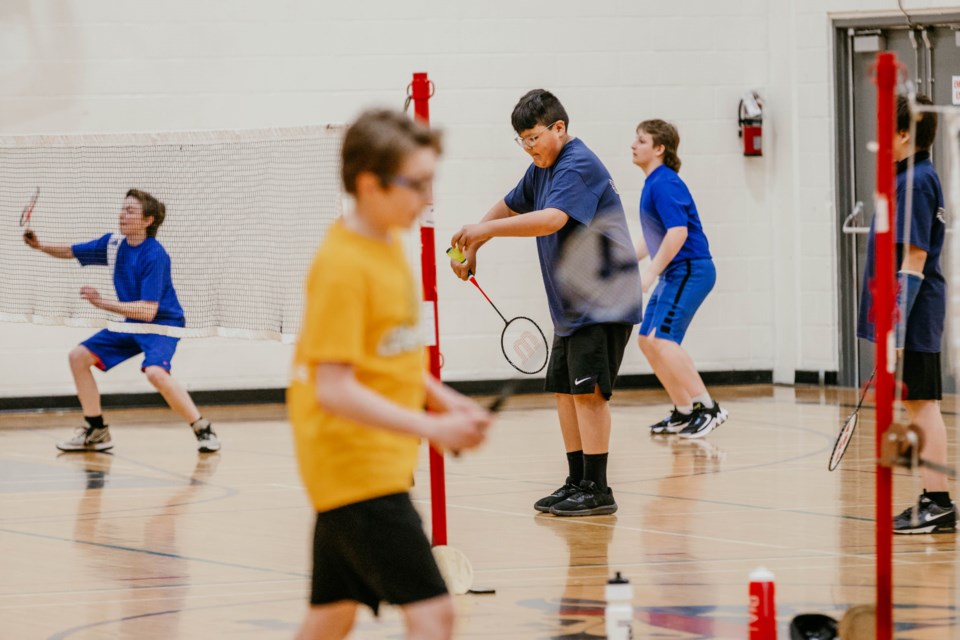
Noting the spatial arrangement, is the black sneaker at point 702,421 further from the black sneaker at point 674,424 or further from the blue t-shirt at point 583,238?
the blue t-shirt at point 583,238

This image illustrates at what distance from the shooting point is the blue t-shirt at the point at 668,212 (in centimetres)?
958

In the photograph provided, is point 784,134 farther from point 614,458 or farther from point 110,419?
point 110,419

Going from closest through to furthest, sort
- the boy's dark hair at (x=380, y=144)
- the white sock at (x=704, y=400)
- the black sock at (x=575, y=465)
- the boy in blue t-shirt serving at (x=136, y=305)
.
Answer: the boy's dark hair at (x=380, y=144)
the black sock at (x=575, y=465)
the boy in blue t-shirt serving at (x=136, y=305)
the white sock at (x=704, y=400)

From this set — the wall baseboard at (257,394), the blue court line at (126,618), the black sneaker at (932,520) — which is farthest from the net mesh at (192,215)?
the black sneaker at (932,520)

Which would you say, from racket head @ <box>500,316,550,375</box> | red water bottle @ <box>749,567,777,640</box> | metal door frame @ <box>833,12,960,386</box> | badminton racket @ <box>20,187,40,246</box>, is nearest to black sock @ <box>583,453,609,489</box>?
racket head @ <box>500,316,550,375</box>

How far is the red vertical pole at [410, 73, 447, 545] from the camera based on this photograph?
5340 mm

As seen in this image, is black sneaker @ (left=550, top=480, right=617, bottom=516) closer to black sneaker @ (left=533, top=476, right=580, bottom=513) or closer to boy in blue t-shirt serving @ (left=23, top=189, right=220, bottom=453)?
black sneaker @ (left=533, top=476, right=580, bottom=513)

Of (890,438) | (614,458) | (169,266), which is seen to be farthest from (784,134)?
(890,438)

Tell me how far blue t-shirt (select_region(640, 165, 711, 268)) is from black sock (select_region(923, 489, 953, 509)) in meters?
3.60

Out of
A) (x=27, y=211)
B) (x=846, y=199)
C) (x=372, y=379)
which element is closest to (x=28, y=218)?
(x=27, y=211)

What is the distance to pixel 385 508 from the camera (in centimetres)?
320

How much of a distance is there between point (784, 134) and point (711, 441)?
4.30 m

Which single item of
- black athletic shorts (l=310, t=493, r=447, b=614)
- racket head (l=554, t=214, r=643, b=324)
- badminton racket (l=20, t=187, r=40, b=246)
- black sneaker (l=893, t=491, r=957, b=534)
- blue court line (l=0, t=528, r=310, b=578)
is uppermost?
badminton racket (l=20, t=187, r=40, b=246)

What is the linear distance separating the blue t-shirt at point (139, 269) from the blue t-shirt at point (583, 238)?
130 inches
